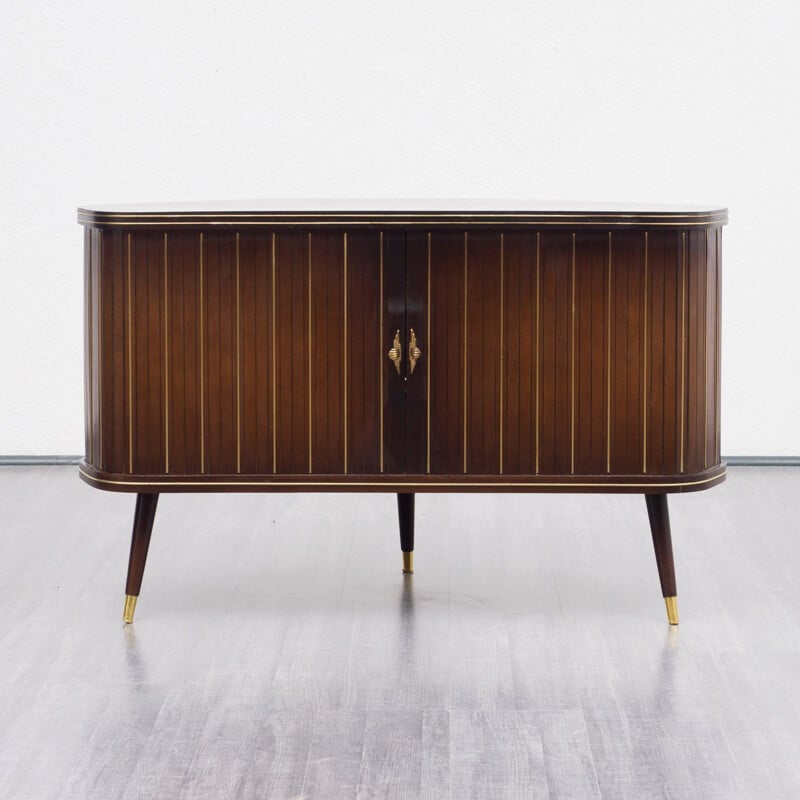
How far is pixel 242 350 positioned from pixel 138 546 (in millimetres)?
433

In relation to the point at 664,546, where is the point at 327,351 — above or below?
above

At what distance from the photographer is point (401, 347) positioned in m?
2.66

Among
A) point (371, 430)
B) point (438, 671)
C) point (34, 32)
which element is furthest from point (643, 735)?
point (34, 32)

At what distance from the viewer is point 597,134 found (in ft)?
14.0

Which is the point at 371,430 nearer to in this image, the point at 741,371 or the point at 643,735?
the point at 643,735

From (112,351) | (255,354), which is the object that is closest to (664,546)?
(255,354)

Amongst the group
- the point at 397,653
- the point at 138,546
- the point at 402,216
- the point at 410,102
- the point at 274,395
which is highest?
the point at 410,102

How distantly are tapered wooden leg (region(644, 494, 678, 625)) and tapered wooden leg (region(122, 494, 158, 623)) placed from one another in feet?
2.99

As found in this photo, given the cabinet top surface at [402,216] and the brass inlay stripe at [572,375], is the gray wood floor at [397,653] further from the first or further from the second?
the cabinet top surface at [402,216]

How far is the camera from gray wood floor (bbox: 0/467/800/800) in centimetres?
216

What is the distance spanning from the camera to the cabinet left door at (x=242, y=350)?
8.67 ft

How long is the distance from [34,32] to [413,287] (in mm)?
2125

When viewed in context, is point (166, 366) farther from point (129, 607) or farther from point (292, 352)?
point (129, 607)

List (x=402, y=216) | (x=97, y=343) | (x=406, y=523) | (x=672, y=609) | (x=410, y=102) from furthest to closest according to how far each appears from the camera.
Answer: (x=410, y=102), (x=406, y=523), (x=672, y=609), (x=97, y=343), (x=402, y=216)
